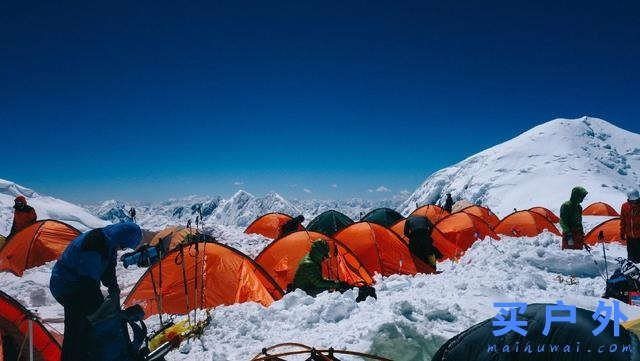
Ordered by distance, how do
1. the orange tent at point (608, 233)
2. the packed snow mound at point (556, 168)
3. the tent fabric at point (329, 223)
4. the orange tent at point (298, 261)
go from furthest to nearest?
the packed snow mound at point (556, 168) < the tent fabric at point (329, 223) < the orange tent at point (608, 233) < the orange tent at point (298, 261)

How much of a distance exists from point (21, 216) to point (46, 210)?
144ft

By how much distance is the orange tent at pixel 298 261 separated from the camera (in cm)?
1085

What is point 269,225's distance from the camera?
858 inches

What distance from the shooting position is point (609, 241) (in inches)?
603

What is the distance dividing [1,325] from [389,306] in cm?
601

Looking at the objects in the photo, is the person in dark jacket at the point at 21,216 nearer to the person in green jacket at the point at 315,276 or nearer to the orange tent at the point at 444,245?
the person in green jacket at the point at 315,276

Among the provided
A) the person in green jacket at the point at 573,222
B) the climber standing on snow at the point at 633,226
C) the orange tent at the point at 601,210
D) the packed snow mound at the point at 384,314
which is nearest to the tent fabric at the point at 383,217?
the person in green jacket at the point at 573,222

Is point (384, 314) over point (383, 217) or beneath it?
beneath

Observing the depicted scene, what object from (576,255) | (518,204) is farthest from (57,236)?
(518,204)

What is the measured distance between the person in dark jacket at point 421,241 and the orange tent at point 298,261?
95.4 inches

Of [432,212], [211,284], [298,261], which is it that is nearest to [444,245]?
[298,261]

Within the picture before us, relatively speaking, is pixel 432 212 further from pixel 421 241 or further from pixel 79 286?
pixel 79 286

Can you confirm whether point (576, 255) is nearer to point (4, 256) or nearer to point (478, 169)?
point (4, 256)

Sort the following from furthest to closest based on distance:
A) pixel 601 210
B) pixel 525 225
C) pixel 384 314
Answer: pixel 601 210
pixel 525 225
pixel 384 314
